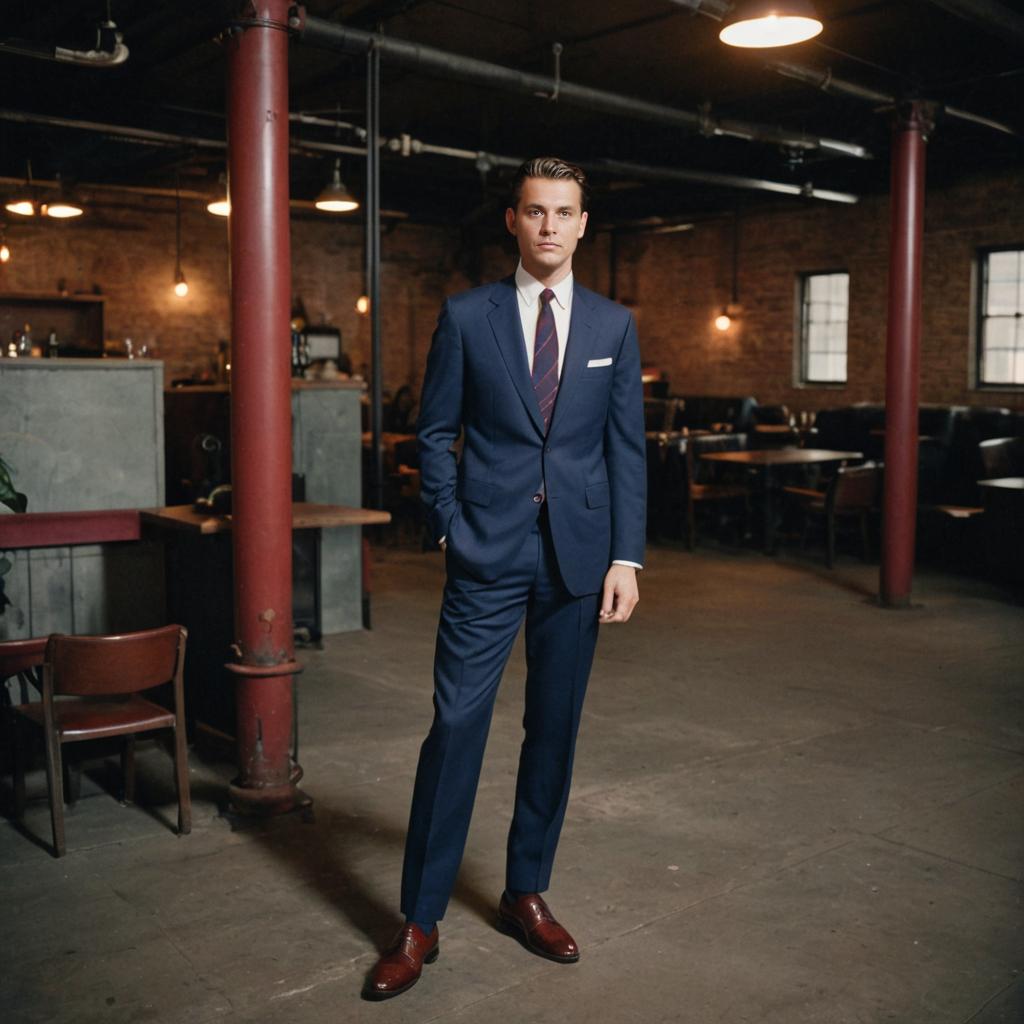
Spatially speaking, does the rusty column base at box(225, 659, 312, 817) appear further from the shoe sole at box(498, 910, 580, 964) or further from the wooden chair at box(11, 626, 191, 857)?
the shoe sole at box(498, 910, 580, 964)

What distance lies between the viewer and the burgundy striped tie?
257 cm

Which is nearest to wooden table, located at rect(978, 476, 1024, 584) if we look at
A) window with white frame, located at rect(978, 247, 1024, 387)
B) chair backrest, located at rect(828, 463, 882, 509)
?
chair backrest, located at rect(828, 463, 882, 509)

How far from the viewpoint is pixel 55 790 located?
3342 mm

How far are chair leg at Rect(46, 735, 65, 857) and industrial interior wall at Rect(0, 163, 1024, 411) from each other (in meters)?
9.70

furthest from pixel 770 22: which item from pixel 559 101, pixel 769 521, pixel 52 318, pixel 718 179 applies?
pixel 52 318

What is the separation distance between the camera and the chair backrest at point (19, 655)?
369 centimetres

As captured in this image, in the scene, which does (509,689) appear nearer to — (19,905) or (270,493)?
(270,493)

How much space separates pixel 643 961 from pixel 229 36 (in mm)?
2910

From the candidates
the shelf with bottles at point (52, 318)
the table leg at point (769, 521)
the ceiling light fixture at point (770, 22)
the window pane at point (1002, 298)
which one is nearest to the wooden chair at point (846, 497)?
the table leg at point (769, 521)

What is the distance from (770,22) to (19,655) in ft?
13.2

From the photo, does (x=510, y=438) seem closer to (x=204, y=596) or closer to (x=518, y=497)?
(x=518, y=497)

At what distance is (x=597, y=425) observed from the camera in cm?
262

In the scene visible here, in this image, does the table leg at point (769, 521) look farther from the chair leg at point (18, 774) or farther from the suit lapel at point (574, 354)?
the suit lapel at point (574, 354)

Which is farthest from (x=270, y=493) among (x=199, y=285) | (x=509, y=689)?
(x=199, y=285)
